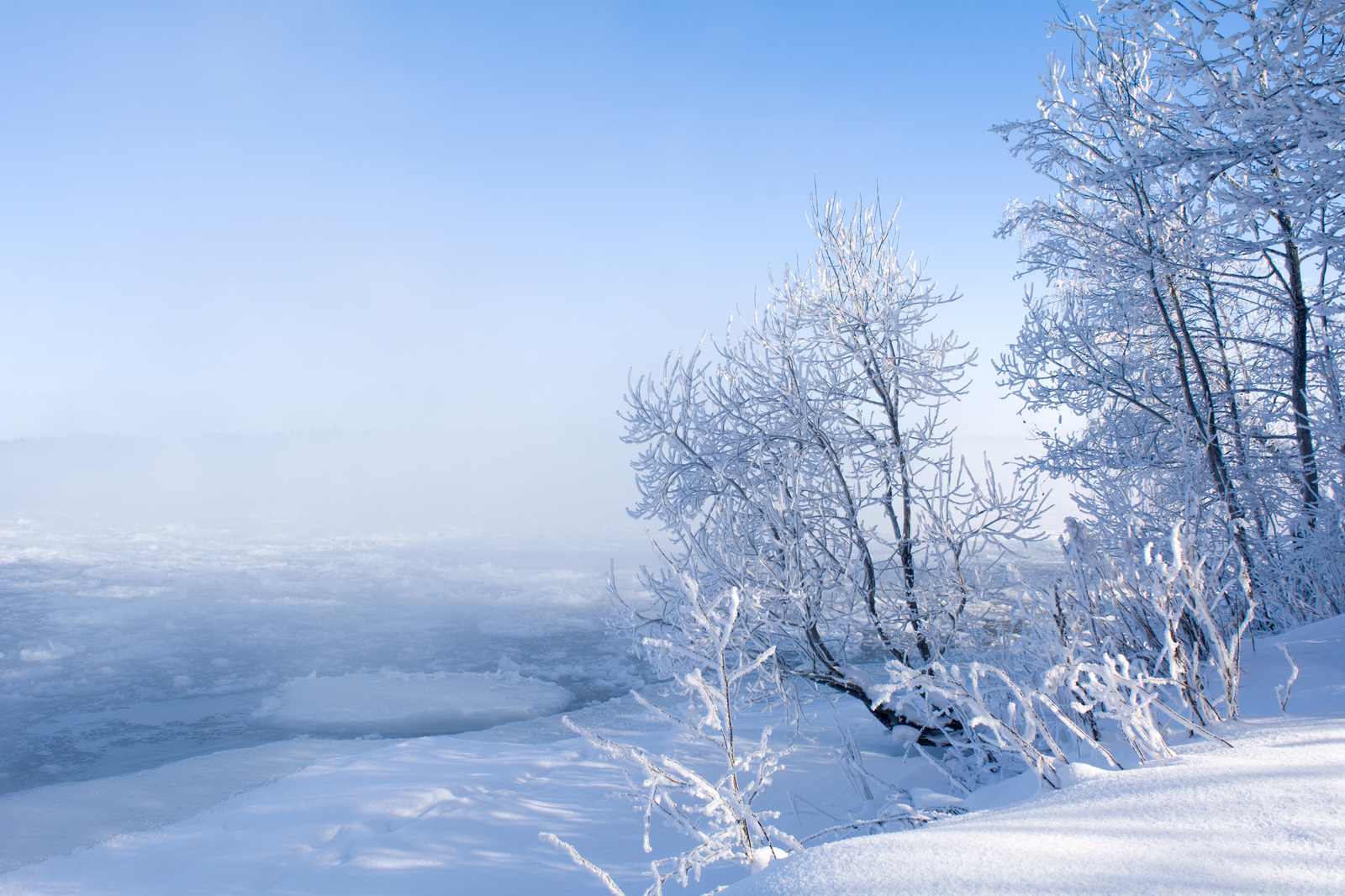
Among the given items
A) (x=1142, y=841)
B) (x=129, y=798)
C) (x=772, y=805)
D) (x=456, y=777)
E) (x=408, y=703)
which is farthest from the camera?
(x=408, y=703)

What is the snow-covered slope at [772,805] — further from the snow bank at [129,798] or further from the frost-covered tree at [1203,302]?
the frost-covered tree at [1203,302]

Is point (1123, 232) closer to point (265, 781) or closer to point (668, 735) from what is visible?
point (668, 735)

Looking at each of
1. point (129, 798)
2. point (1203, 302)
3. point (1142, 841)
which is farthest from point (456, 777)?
point (1203, 302)

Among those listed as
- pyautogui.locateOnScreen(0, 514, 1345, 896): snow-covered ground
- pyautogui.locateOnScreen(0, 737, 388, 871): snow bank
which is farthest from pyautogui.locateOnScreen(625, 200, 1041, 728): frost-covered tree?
pyautogui.locateOnScreen(0, 737, 388, 871): snow bank

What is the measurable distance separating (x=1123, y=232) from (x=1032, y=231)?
3.41ft

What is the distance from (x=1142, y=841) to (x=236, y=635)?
16.6 meters

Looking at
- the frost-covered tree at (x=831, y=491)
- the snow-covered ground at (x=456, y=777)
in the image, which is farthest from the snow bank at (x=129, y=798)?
the frost-covered tree at (x=831, y=491)

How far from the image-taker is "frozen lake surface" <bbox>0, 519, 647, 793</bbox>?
29.1 feet

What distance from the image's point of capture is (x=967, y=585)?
5.43 meters

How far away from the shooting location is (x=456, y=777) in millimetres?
6207

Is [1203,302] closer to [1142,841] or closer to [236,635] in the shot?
[1142,841]

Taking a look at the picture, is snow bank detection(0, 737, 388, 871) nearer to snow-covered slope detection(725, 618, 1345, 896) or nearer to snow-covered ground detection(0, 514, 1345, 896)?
snow-covered ground detection(0, 514, 1345, 896)

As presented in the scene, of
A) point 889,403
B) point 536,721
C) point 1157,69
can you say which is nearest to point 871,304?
point 889,403

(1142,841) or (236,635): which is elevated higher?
(1142,841)
